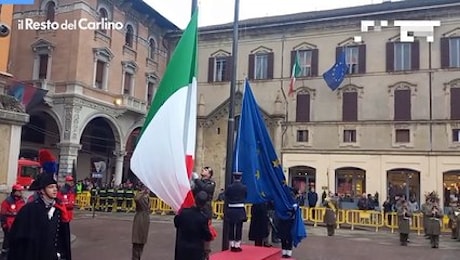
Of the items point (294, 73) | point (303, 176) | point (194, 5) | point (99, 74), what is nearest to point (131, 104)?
point (99, 74)

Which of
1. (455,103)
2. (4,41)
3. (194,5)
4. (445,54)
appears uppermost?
(445,54)

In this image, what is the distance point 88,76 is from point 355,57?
16.5m

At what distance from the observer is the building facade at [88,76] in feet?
86.3

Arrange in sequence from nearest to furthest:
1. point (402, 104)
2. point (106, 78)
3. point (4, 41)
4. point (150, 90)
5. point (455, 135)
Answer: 1. point (4, 41)
2. point (455, 135)
3. point (402, 104)
4. point (106, 78)
5. point (150, 90)

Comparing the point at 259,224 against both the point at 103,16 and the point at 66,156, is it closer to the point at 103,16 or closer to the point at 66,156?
the point at 66,156

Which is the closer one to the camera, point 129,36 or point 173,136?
point 173,136

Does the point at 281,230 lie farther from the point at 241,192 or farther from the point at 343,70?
the point at 343,70

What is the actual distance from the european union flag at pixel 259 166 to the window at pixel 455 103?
19.2m

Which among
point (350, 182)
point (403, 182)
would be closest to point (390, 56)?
point (403, 182)

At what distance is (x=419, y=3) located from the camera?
89.9 feet

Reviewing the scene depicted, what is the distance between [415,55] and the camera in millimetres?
27188

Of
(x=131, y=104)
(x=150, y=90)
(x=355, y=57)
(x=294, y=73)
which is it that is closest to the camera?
(x=294, y=73)

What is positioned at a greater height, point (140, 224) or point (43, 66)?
point (43, 66)

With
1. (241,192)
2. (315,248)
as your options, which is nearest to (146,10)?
(315,248)
